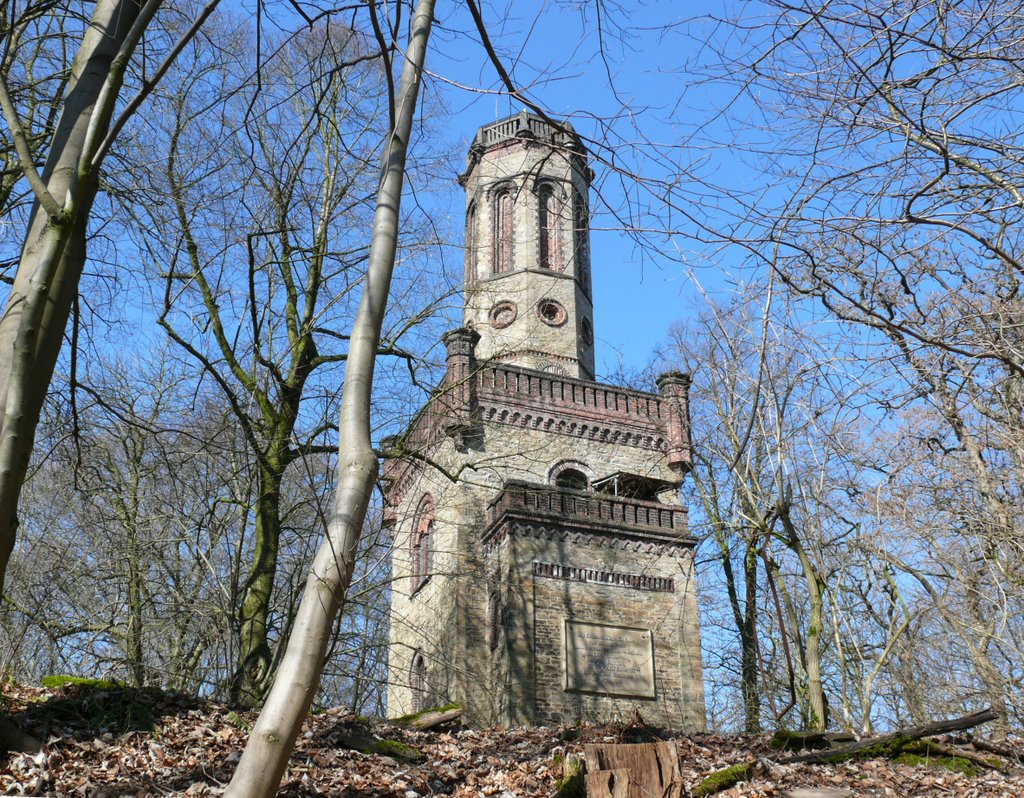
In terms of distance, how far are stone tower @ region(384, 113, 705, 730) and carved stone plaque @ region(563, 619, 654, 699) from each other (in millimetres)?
29

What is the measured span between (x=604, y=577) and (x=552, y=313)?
9.87 meters

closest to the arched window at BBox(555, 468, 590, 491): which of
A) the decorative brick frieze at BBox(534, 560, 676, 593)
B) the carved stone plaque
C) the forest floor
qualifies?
the decorative brick frieze at BBox(534, 560, 676, 593)

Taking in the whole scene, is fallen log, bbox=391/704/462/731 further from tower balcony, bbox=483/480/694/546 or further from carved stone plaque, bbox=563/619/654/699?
tower balcony, bbox=483/480/694/546

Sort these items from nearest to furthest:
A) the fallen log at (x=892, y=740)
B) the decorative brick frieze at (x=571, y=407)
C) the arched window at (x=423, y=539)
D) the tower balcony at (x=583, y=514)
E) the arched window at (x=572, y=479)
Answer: the fallen log at (x=892, y=740) < the tower balcony at (x=583, y=514) < the arched window at (x=423, y=539) < the decorative brick frieze at (x=571, y=407) < the arched window at (x=572, y=479)

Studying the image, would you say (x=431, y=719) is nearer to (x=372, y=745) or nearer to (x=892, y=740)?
(x=372, y=745)

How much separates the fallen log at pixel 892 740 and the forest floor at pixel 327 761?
19cm

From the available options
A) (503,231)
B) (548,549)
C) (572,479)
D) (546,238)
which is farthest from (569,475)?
(503,231)

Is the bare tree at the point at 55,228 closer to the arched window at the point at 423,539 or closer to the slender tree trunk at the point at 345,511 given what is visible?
the slender tree trunk at the point at 345,511

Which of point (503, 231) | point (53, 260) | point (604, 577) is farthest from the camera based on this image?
point (503, 231)

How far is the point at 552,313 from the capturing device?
92.9ft

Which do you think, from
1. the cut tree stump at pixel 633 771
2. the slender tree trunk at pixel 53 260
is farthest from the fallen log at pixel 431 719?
the slender tree trunk at pixel 53 260

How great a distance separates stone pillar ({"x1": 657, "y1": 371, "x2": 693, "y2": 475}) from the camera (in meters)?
24.5

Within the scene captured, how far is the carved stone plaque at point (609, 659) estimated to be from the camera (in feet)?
63.8

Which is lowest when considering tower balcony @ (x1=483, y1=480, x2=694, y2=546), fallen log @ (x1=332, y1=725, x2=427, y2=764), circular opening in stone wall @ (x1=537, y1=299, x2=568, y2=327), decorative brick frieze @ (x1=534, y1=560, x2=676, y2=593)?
fallen log @ (x1=332, y1=725, x2=427, y2=764)
